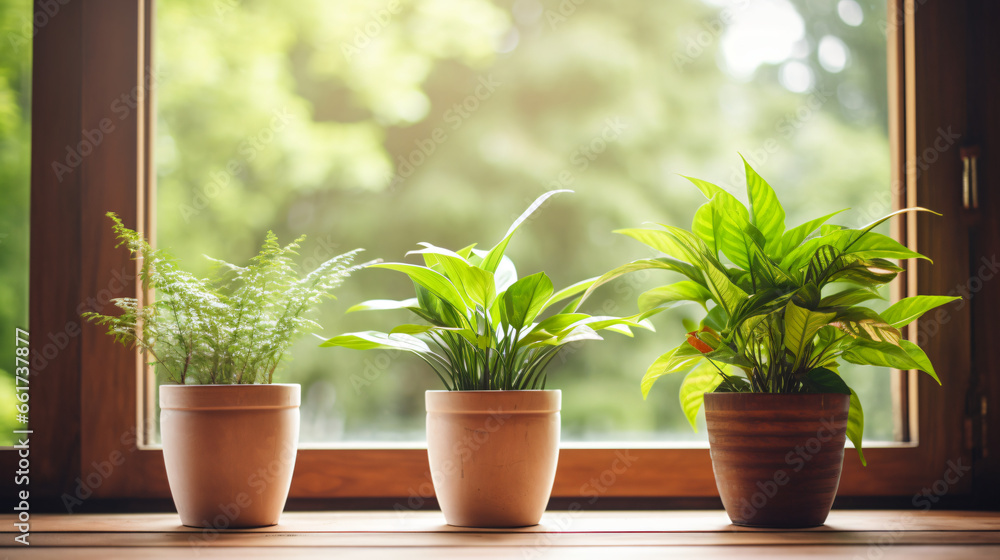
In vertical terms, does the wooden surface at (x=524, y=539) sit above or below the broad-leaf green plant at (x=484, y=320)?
below

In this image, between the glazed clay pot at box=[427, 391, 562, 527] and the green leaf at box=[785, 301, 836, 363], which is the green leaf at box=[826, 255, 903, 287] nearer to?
the green leaf at box=[785, 301, 836, 363]

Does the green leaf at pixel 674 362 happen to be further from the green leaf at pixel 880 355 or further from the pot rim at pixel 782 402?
the green leaf at pixel 880 355

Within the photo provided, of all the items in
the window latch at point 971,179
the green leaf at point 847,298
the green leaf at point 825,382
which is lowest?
the green leaf at point 825,382

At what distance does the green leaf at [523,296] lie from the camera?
1.01m

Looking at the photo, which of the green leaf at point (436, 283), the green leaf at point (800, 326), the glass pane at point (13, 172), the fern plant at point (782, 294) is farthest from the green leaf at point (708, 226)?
the glass pane at point (13, 172)

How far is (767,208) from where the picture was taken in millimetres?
1011

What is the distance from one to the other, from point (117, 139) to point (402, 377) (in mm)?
661

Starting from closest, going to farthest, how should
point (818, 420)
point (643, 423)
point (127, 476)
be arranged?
point (818, 420) < point (127, 476) < point (643, 423)

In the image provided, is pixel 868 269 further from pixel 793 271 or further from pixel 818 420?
pixel 818 420

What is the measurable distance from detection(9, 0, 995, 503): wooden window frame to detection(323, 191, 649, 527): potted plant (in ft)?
0.78

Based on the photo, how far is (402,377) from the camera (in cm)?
132

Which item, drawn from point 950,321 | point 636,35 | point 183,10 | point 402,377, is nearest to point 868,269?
point 950,321

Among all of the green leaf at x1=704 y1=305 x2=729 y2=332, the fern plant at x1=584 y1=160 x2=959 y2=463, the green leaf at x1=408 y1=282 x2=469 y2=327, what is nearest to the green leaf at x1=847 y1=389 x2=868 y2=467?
the fern plant at x1=584 y1=160 x2=959 y2=463

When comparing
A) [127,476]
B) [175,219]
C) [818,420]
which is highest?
[175,219]
